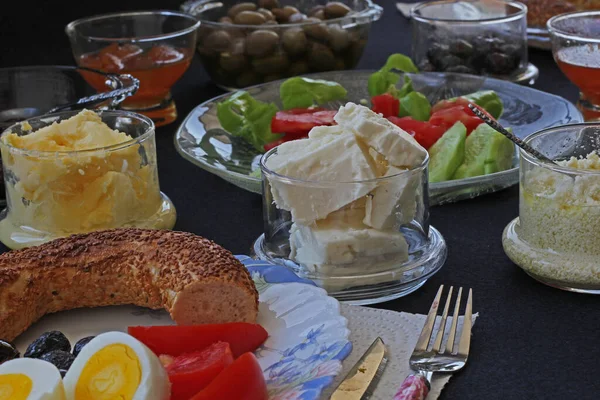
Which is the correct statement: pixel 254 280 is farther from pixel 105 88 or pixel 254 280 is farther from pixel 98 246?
pixel 105 88

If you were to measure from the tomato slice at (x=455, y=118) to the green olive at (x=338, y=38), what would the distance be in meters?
0.55

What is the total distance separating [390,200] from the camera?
116cm

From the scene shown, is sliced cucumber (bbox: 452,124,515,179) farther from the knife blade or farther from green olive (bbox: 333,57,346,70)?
green olive (bbox: 333,57,346,70)

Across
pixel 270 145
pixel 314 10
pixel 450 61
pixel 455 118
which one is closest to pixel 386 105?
pixel 455 118

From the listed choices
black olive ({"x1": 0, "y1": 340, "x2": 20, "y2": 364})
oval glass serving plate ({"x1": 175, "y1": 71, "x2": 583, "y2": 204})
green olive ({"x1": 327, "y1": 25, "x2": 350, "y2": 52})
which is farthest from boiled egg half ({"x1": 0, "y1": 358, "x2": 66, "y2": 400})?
green olive ({"x1": 327, "y1": 25, "x2": 350, "y2": 52})

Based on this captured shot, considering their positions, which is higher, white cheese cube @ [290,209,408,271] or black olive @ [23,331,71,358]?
white cheese cube @ [290,209,408,271]

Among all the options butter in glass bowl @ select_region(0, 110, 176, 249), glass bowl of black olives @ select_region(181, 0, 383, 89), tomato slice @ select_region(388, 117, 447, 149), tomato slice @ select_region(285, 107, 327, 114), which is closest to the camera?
butter in glass bowl @ select_region(0, 110, 176, 249)

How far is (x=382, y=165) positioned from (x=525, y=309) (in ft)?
0.88

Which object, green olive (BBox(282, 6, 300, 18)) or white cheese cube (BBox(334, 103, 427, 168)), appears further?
green olive (BBox(282, 6, 300, 18))

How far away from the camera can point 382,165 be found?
46.9 inches

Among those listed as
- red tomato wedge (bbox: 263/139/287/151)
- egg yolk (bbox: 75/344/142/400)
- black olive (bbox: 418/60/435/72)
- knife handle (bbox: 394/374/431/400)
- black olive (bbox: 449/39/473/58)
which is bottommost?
knife handle (bbox: 394/374/431/400)

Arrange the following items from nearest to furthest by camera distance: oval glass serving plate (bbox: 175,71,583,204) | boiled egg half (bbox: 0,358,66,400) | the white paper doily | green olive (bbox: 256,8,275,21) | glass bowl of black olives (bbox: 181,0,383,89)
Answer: boiled egg half (bbox: 0,358,66,400) → the white paper doily → oval glass serving plate (bbox: 175,71,583,204) → glass bowl of black olives (bbox: 181,0,383,89) → green olive (bbox: 256,8,275,21)

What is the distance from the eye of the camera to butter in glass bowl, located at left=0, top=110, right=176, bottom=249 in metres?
1.31

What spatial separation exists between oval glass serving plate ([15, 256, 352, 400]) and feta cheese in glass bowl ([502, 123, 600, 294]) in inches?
12.1
